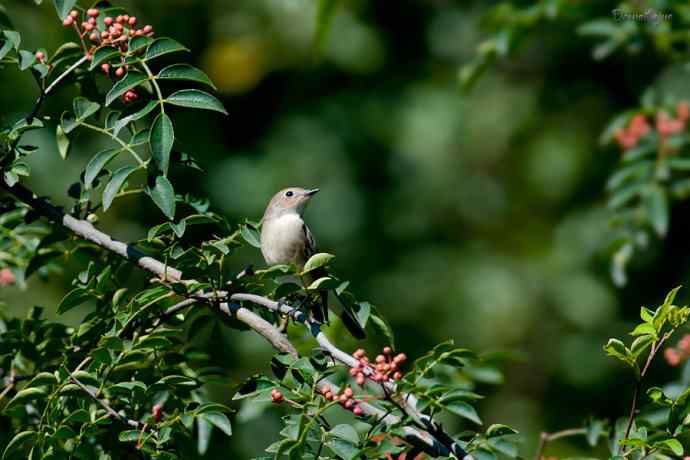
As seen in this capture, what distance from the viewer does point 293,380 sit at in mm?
2316

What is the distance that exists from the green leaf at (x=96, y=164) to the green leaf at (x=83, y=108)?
0.43 ft

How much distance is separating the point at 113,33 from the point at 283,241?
2051 millimetres

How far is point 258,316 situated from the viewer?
8.15 ft

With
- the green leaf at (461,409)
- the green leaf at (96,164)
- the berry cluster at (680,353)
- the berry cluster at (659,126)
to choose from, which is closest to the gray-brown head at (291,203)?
the berry cluster at (659,126)

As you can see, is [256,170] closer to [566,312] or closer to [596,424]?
[566,312]

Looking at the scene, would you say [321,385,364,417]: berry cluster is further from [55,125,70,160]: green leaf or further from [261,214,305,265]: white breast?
[261,214,305,265]: white breast

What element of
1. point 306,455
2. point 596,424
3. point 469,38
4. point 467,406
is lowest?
point 306,455

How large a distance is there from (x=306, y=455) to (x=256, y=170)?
225 inches

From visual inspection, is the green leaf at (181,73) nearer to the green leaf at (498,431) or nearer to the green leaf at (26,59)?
the green leaf at (26,59)

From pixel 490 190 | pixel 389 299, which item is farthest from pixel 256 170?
pixel 490 190

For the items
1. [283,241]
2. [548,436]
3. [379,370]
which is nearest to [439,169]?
[283,241]

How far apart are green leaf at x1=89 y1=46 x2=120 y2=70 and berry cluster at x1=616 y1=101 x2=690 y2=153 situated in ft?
9.24

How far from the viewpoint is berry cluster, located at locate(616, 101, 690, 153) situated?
4.51 m

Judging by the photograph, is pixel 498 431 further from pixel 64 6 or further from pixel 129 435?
pixel 64 6
